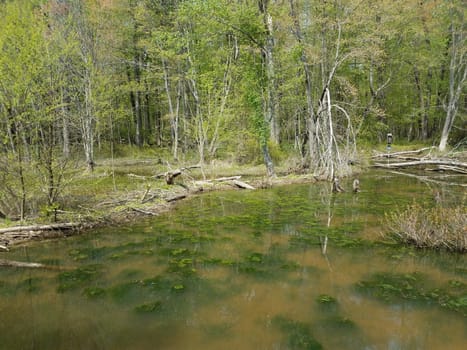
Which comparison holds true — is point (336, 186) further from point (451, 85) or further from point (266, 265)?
point (451, 85)

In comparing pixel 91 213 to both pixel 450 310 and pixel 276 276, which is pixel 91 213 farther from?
pixel 450 310

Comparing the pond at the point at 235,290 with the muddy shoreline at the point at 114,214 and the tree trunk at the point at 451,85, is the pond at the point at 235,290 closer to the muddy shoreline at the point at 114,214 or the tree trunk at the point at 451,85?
the muddy shoreline at the point at 114,214

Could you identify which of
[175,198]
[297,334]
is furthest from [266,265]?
[175,198]

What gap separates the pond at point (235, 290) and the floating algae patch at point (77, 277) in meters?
0.02

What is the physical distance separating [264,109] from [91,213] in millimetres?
11078

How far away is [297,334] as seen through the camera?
4109mm

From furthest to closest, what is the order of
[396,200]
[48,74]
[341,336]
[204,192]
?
[204,192] < [396,200] < [48,74] < [341,336]

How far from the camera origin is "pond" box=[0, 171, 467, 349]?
13.5 ft

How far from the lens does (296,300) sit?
494cm

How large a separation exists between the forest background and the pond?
8.46 feet

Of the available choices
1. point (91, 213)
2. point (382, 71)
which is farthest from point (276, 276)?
point (382, 71)

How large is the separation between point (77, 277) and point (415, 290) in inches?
219

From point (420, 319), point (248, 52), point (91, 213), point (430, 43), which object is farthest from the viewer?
point (430, 43)

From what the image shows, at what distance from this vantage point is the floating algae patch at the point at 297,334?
3.88 meters
